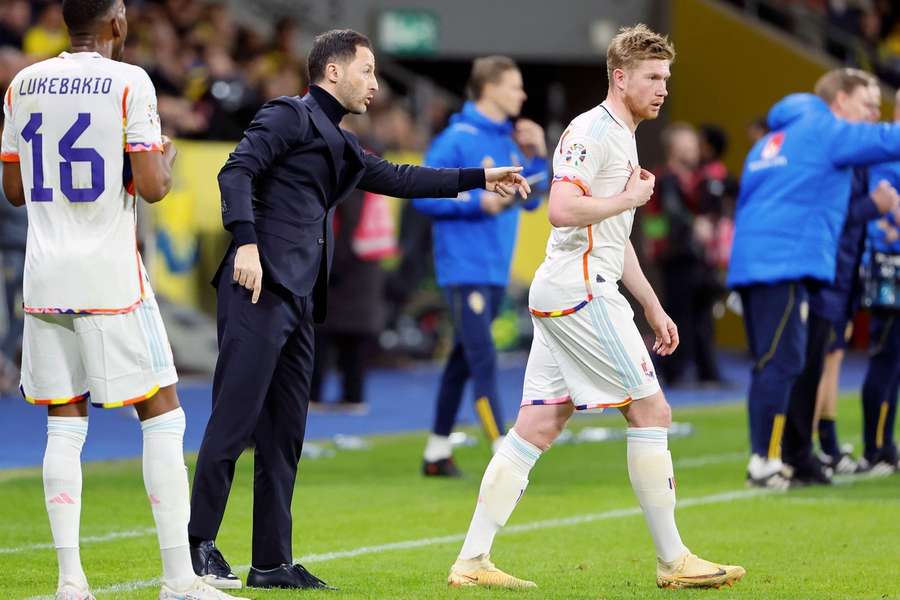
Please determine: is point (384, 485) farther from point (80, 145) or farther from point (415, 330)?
→ point (415, 330)

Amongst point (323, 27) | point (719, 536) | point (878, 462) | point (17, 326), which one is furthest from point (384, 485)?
point (323, 27)

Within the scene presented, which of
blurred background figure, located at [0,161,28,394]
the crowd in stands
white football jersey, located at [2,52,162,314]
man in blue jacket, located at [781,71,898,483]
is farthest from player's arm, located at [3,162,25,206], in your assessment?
the crowd in stands

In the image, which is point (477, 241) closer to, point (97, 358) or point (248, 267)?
point (248, 267)

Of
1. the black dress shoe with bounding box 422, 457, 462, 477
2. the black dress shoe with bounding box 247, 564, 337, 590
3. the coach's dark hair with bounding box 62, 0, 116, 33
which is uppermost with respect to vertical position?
the coach's dark hair with bounding box 62, 0, 116, 33

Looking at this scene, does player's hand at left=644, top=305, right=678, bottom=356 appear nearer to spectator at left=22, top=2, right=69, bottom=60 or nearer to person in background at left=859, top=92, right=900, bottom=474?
person in background at left=859, top=92, right=900, bottom=474

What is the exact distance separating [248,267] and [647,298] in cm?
158

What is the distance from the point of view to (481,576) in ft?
20.6

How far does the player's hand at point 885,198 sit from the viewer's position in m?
9.64

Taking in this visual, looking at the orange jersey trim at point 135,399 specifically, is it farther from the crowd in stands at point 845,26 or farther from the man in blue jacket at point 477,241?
the crowd in stands at point 845,26

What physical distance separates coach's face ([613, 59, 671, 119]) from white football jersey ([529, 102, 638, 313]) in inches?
3.9

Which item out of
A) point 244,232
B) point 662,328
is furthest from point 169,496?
point 662,328

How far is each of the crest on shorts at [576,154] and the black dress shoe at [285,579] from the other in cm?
184

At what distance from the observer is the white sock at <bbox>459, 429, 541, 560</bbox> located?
6.35 meters

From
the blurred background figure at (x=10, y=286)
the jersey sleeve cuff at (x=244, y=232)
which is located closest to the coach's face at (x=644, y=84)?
the jersey sleeve cuff at (x=244, y=232)
